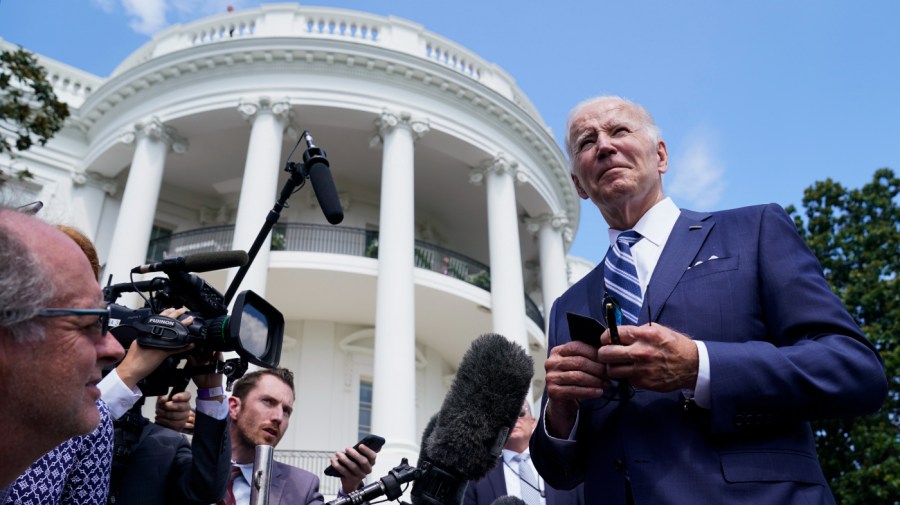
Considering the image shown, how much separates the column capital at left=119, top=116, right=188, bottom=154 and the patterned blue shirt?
15564mm

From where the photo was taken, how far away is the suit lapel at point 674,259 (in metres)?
2.09

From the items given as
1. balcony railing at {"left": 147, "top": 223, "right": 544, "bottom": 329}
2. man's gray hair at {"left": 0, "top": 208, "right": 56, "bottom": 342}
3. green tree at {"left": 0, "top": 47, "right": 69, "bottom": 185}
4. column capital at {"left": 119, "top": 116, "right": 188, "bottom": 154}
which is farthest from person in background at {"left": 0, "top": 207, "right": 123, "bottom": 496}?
column capital at {"left": 119, "top": 116, "right": 188, "bottom": 154}

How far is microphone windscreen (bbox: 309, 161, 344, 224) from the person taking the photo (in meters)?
3.23

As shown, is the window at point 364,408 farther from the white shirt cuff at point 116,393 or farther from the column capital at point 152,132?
the white shirt cuff at point 116,393

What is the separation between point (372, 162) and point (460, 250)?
474cm

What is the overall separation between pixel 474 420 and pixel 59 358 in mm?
1118

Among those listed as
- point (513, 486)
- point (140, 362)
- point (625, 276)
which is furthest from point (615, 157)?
point (513, 486)

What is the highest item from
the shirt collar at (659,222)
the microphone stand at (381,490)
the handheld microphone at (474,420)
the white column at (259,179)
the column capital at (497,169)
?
the column capital at (497,169)

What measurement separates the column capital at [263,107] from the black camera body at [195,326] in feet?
45.1

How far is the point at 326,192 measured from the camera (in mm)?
3340

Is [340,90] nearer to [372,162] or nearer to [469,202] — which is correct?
[372,162]

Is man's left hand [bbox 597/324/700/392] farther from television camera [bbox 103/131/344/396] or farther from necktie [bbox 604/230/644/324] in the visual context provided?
television camera [bbox 103/131/344/396]

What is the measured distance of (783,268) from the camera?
6.53ft

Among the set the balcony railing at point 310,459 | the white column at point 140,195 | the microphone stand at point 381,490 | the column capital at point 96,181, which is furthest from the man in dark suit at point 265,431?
the column capital at point 96,181
